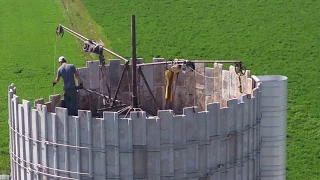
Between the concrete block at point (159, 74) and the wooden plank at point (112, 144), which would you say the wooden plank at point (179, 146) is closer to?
the wooden plank at point (112, 144)

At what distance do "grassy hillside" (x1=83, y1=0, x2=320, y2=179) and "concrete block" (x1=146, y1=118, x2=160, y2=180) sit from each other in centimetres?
3338

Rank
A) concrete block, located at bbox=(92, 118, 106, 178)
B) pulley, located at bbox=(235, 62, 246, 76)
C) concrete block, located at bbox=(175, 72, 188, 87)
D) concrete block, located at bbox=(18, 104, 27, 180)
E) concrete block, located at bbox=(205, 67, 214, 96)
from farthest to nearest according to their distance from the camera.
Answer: concrete block, located at bbox=(175, 72, 188, 87), concrete block, located at bbox=(205, 67, 214, 96), pulley, located at bbox=(235, 62, 246, 76), concrete block, located at bbox=(18, 104, 27, 180), concrete block, located at bbox=(92, 118, 106, 178)

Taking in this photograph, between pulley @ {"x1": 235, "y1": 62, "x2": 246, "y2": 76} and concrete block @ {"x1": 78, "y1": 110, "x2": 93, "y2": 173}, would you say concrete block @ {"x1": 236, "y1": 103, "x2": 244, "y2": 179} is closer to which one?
pulley @ {"x1": 235, "y1": 62, "x2": 246, "y2": 76}

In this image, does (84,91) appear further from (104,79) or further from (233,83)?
(233,83)

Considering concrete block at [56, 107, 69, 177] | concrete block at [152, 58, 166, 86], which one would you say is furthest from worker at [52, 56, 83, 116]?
concrete block at [152, 58, 166, 86]

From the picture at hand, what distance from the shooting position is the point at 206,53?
62906 mm

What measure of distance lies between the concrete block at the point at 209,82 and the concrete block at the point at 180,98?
840 millimetres

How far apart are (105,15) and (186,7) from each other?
7.86m

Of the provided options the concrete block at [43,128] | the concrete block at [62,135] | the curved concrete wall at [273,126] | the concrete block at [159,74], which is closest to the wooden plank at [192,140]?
the concrete block at [62,135]

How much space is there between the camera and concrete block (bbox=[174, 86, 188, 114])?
2319 cm

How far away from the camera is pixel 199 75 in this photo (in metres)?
22.8

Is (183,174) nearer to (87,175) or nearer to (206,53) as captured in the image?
(87,175)

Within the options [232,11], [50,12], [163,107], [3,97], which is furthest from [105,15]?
[163,107]

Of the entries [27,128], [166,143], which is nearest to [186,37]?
[27,128]
